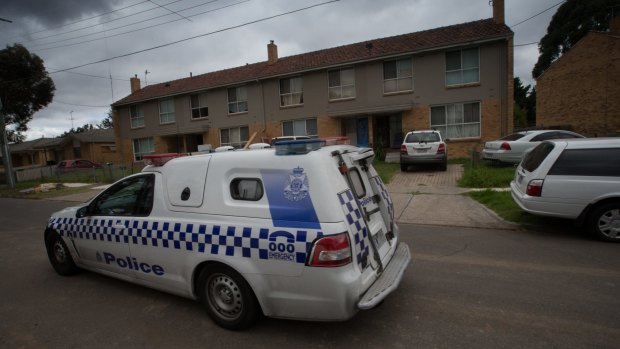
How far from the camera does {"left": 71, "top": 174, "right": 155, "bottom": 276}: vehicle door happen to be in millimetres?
3956

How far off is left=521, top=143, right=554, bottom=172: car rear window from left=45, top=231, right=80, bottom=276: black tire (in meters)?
7.20

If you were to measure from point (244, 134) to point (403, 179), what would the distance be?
14389mm

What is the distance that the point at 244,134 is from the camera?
2436 centimetres

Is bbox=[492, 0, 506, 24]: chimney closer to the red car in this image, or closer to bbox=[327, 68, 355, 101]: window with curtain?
bbox=[327, 68, 355, 101]: window with curtain

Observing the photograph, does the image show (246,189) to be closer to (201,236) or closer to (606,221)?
(201,236)

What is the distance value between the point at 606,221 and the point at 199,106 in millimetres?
24605

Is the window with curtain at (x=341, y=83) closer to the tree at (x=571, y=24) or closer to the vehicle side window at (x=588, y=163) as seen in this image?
the vehicle side window at (x=588, y=163)

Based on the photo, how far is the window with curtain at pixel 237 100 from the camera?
2390cm

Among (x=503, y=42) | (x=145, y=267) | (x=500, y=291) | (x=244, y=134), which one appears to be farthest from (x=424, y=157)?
(x=244, y=134)

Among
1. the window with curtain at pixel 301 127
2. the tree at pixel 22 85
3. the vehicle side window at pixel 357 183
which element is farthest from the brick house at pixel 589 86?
the tree at pixel 22 85

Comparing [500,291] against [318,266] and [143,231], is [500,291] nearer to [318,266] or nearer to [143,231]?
[318,266]

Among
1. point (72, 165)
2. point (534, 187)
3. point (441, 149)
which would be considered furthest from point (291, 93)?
point (72, 165)

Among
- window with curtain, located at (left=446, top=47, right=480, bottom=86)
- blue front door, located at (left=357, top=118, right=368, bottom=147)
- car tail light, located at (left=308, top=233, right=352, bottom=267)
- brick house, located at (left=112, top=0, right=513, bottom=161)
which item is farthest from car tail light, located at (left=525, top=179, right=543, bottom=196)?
blue front door, located at (left=357, top=118, right=368, bottom=147)

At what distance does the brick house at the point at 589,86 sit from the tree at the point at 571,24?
14919mm
